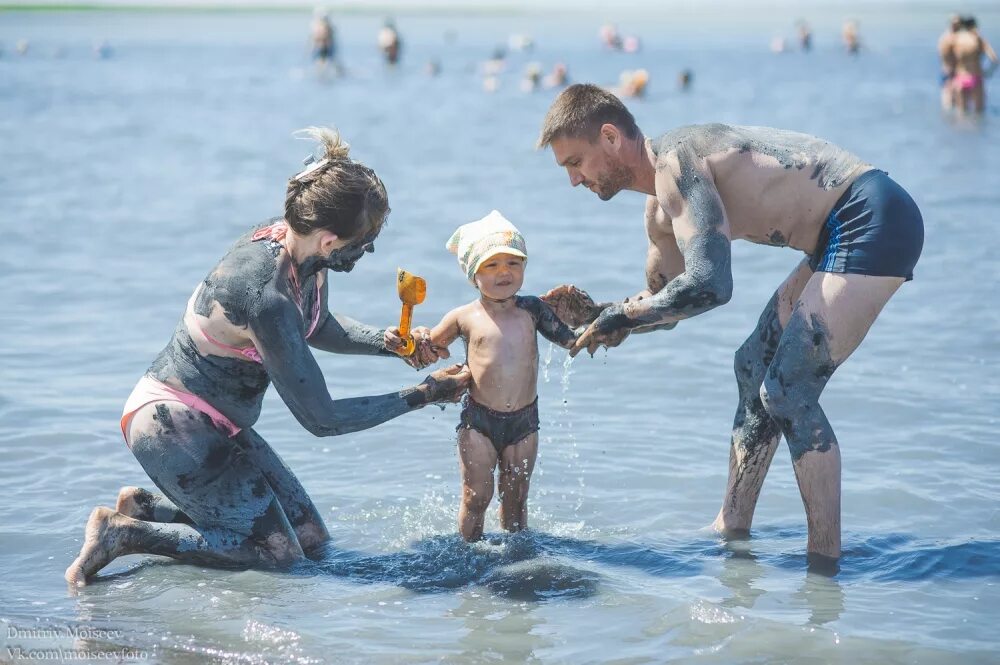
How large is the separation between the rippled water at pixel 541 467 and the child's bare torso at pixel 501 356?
0.70 metres

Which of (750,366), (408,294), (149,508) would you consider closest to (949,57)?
(750,366)

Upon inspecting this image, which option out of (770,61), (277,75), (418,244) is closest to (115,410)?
(418,244)

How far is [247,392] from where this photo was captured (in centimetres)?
500

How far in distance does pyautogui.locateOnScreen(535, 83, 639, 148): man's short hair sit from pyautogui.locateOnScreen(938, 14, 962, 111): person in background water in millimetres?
18335

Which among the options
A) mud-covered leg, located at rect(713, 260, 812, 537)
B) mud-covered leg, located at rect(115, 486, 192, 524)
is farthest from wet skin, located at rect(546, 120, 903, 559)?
mud-covered leg, located at rect(115, 486, 192, 524)

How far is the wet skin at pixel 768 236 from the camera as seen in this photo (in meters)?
4.87

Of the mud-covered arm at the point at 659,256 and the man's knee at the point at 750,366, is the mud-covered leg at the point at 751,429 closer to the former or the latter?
the man's knee at the point at 750,366

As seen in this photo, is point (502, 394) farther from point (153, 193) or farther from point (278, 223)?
point (153, 193)

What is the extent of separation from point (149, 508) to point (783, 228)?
3.00 m

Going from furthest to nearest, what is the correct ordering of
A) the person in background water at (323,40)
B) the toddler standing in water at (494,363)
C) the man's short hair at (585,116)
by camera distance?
the person in background water at (323,40) → the toddler standing in water at (494,363) → the man's short hair at (585,116)

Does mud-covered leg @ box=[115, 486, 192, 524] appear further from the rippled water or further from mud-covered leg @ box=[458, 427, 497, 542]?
mud-covered leg @ box=[458, 427, 497, 542]

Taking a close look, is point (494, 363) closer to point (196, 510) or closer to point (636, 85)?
point (196, 510)

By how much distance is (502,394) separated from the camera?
5375 mm

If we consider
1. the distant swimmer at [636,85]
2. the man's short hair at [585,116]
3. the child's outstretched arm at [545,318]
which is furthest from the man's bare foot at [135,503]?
the distant swimmer at [636,85]
